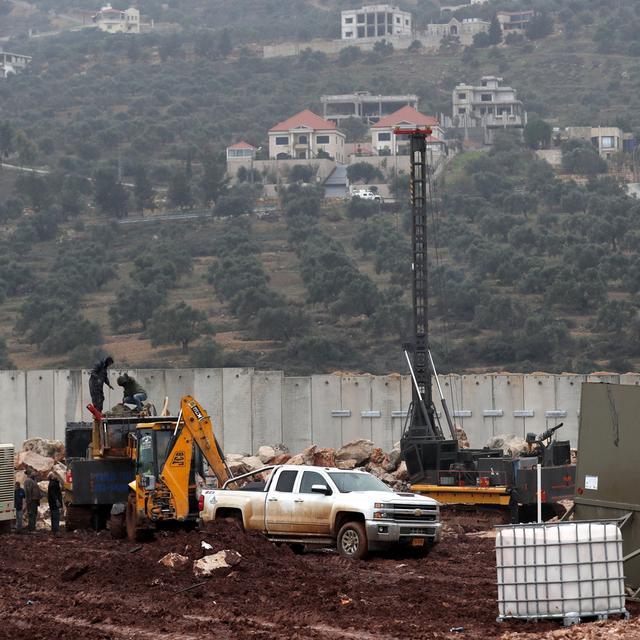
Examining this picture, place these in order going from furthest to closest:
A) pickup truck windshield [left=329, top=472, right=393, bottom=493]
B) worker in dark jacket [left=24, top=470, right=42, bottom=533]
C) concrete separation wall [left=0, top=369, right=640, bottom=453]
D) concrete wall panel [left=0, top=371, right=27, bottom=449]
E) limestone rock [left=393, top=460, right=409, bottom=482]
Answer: concrete wall panel [left=0, top=371, right=27, bottom=449] < concrete separation wall [left=0, top=369, right=640, bottom=453] < limestone rock [left=393, top=460, right=409, bottom=482] < worker in dark jacket [left=24, top=470, right=42, bottom=533] < pickup truck windshield [left=329, top=472, right=393, bottom=493]

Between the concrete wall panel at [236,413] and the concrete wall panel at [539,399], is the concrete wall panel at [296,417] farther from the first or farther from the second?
the concrete wall panel at [539,399]

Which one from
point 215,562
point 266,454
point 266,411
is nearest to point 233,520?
point 215,562

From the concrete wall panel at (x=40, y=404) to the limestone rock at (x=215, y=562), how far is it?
26909mm

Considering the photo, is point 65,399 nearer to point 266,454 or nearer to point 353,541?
point 266,454

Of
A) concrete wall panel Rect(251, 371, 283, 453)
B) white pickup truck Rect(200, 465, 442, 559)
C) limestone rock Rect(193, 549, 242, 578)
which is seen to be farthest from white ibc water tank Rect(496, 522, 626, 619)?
concrete wall panel Rect(251, 371, 283, 453)

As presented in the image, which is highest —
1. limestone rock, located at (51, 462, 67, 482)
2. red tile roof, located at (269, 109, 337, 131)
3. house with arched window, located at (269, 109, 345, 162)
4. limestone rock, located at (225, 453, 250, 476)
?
red tile roof, located at (269, 109, 337, 131)

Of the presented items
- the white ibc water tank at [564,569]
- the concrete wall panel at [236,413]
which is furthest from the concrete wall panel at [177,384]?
the white ibc water tank at [564,569]

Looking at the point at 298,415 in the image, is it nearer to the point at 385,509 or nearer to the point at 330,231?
the point at 385,509

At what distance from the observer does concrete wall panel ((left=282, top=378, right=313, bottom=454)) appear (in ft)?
147

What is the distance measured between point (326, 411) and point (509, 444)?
8116 mm

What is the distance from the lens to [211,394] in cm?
4453

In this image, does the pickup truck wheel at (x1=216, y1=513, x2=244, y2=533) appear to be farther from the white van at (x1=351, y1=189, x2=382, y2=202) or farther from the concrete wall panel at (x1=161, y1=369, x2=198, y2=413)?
the white van at (x1=351, y1=189, x2=382, y2=202)

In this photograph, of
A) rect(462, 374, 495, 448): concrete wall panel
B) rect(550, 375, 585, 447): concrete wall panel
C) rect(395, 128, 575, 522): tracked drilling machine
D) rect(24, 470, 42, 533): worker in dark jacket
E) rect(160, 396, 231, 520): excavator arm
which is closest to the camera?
rect(160, 396, 231, 520): excavator arm

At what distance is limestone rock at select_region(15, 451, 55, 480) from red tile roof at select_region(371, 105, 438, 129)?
447ft
